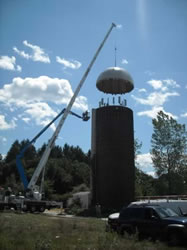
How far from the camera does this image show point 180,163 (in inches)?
1742

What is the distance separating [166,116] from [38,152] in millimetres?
90734

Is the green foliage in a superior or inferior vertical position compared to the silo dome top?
inferior

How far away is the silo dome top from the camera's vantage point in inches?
1545

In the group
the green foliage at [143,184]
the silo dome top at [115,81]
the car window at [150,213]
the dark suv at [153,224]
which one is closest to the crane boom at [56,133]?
the silo dome top at [115,81]

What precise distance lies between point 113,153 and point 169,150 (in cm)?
1193

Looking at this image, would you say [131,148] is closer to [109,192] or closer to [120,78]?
[109,192]

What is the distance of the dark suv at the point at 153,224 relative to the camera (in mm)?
Result: 11789

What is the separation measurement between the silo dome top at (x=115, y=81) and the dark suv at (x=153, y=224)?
26.7 metres

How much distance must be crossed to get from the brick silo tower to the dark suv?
70.0 ft

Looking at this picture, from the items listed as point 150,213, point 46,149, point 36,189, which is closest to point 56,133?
point 46,149

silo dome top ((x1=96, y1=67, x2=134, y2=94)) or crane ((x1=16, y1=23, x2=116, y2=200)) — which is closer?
crane ((x1=16, y1=23, x2=116, y2=200))

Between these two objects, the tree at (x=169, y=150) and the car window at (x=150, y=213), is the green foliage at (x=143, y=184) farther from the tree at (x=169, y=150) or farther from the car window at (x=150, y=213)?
the car window at (x=150, y=213)

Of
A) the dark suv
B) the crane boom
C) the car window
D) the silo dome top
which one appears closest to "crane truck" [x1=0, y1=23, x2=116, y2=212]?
the crane boom

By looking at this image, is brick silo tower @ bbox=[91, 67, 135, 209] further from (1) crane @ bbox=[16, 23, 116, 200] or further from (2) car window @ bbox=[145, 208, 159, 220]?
(2) car window @ bbox=[145, 208, 159, 220]
